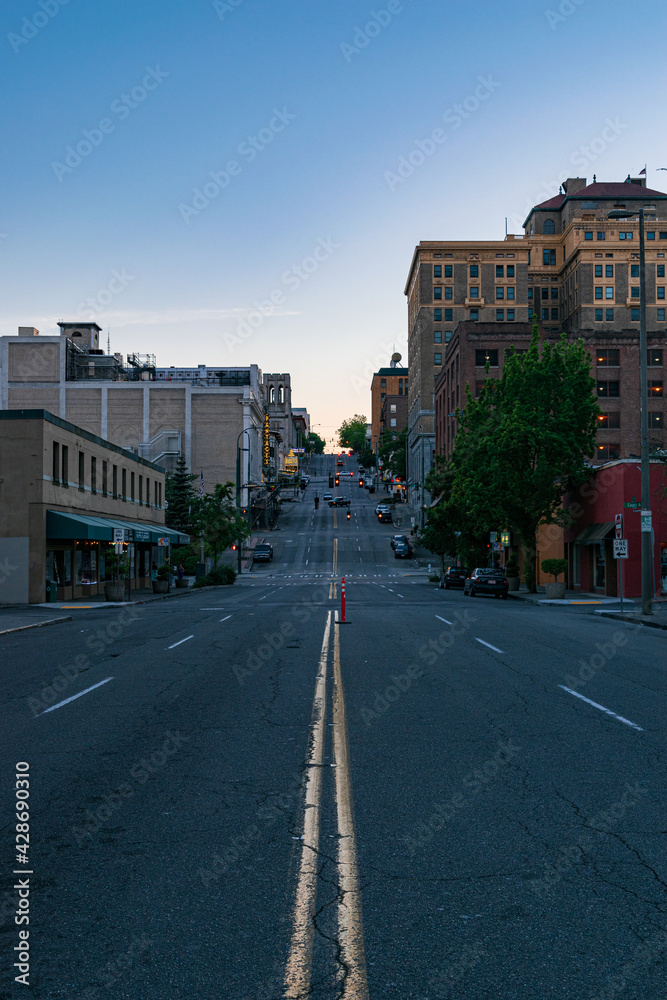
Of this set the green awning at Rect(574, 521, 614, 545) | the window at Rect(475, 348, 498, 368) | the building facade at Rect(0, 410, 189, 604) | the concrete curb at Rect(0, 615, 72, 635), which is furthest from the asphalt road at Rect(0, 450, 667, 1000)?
the window at Rect(475, 348, 498, 368)

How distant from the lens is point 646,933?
451 cm

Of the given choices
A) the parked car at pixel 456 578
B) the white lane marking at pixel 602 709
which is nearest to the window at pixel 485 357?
the parked car at pixel 456 578

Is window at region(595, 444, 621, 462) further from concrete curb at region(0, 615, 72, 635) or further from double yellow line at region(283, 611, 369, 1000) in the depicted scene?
double yellow line at region(283, 611, 369, 1000)

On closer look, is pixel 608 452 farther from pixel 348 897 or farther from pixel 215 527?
pixel 348 897

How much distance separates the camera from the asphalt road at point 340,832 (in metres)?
→ 4.18

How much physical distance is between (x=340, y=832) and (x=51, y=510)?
1290 inches

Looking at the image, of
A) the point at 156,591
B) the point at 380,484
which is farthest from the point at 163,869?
the point at 380,484

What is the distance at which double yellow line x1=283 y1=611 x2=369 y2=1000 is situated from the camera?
4.04 meters

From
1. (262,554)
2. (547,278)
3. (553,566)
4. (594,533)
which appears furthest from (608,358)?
(547,278)

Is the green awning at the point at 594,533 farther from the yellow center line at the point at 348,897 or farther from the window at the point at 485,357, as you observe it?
the window at the point at 485,357

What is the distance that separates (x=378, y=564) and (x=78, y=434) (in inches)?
1792

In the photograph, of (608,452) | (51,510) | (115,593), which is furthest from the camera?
(608,452)

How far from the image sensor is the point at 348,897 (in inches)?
194

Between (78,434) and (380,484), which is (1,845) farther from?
(380,484)
